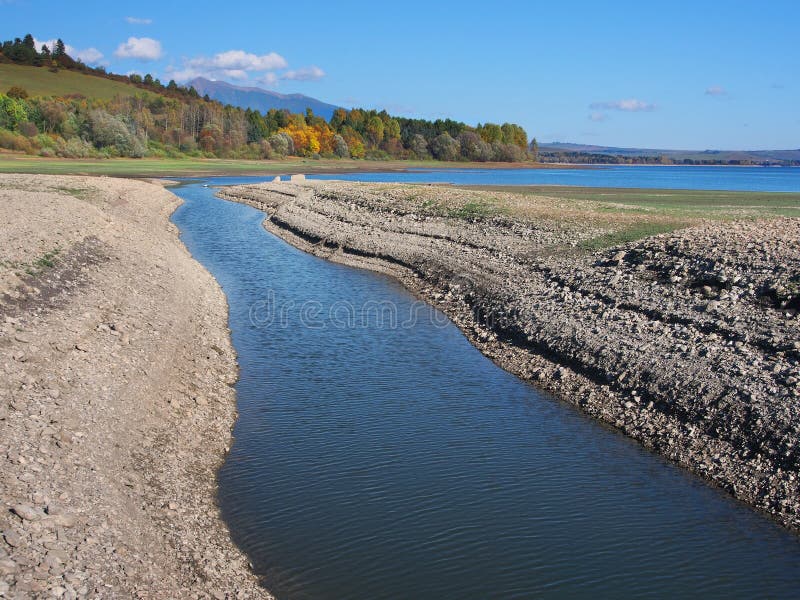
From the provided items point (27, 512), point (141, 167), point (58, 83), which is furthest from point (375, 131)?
point (27, 512)

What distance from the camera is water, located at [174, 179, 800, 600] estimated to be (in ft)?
30.1

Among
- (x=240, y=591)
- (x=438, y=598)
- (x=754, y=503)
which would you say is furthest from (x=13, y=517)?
(x=754, y=503)

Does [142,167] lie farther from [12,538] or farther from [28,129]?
[12,538]

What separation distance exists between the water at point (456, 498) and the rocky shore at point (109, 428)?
67cm

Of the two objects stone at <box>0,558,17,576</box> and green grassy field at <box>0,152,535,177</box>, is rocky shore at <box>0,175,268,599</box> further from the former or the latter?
green grassy field at <box>0,152,535,177</box>

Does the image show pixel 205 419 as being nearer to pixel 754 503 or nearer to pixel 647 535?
pixel 647 535

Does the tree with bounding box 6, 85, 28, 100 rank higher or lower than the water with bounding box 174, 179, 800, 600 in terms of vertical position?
higher

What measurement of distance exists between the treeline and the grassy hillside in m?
6.57

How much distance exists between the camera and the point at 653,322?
58.9 feet

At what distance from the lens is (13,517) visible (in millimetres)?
8156

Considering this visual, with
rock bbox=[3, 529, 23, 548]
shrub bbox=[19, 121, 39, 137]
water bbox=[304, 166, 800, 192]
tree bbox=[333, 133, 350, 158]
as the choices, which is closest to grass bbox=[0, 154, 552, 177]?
shrub bbox=[19, 121, 39, 137]

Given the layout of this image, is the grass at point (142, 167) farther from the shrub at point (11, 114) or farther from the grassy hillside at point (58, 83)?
the grassy hillside at point (58, 83)

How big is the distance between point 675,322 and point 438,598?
11.5m

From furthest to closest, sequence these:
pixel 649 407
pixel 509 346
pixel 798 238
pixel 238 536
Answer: pixel 798 238 < pixel 509 346 < pixel 649 407 < pixel 238 536
